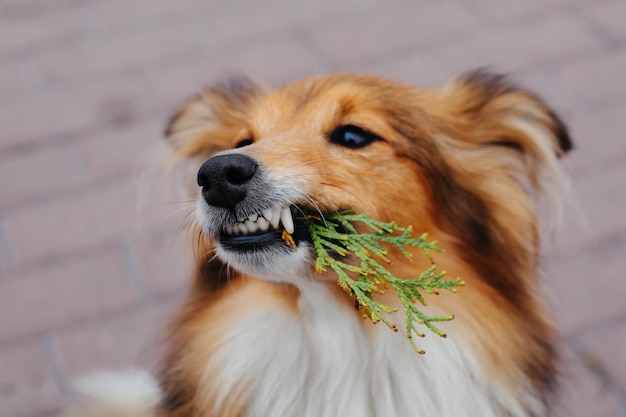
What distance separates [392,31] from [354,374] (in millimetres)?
2965

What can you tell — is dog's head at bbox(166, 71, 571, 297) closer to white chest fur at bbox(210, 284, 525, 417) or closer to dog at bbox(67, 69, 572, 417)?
dog at bbox(67, 69, 572, 417)

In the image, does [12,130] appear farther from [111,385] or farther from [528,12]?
[528,12]

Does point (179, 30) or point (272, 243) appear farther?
point (179, 30)

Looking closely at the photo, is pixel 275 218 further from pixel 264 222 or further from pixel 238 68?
pixel 238 68

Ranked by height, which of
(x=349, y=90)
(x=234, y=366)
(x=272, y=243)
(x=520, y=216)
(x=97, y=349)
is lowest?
(x=97, y=349)

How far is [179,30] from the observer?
493cm

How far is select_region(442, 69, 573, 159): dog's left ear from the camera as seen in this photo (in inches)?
96.2

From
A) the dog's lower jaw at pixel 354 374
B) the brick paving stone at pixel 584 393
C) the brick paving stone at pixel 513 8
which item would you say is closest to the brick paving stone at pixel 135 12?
the brick paving stone at pixel 513 8

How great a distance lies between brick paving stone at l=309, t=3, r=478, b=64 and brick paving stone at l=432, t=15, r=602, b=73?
0.35 feet

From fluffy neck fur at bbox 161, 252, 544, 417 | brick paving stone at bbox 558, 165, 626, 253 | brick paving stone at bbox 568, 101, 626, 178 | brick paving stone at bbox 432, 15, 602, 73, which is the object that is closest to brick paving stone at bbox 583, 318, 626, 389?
brick paving stone at bbox 558, 165, 626, 253

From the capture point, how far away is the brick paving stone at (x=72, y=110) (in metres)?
4.36

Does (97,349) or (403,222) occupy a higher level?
(403,222)

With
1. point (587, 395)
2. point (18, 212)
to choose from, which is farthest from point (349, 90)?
point (18, 212)

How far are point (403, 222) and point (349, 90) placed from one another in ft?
1.34
